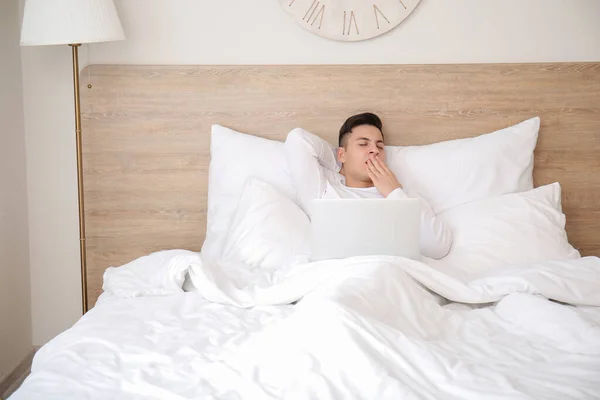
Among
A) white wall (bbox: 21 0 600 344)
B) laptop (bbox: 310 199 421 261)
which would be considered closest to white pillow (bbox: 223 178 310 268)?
laptop (bbox: 310 199 421 261)

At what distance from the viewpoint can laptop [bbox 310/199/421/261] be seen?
2.09 meters

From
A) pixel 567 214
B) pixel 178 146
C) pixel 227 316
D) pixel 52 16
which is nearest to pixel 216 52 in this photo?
pixel 178 146

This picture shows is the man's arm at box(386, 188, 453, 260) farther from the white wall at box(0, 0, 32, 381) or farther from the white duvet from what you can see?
the white wall at box(0, 0, 32, 381)

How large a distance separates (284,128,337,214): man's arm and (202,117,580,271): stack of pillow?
0.06 meters

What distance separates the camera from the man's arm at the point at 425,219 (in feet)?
8.18

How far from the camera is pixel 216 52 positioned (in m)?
2.95

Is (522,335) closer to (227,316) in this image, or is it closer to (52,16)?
(227,316)

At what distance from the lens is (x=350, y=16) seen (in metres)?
2.94

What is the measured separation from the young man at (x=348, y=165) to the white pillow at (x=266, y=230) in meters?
0.10

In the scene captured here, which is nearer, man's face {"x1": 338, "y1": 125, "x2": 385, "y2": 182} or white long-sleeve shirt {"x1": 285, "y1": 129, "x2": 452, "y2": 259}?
white long-sleeve shirt {"x1": 285, "y1": 129, "x2": 452, "y2": 259}

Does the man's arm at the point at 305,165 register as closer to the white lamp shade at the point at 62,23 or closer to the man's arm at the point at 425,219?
the man's arm at the point at 425,219

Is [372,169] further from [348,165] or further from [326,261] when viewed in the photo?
[326,261]

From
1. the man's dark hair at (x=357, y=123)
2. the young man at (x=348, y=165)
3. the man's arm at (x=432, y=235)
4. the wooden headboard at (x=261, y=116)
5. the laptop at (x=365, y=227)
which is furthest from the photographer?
the wooden headboard at (x=261, y=116)

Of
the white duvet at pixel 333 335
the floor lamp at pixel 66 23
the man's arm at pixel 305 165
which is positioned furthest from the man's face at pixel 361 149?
the floor lamp at pixel 66 23
